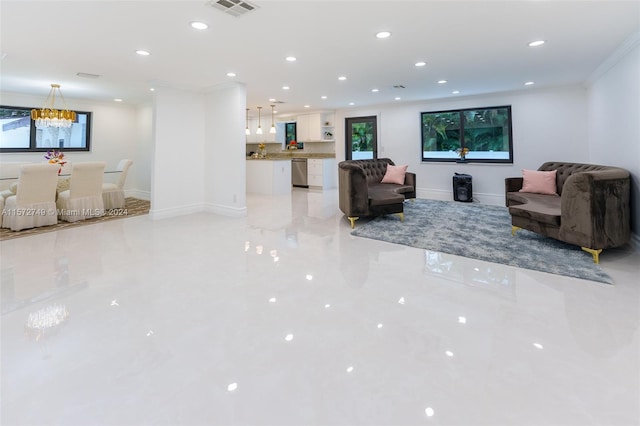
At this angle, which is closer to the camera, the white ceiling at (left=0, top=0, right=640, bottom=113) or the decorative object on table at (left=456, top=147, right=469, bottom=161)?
the white ceiling at (left=0, top=0, right=640, bottom=113)

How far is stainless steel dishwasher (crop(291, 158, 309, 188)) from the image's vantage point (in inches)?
381

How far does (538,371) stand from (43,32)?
4.90 metres

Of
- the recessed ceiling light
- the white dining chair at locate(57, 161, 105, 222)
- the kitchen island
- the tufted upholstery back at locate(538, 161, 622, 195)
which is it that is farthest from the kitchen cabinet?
the recessed ceiling light

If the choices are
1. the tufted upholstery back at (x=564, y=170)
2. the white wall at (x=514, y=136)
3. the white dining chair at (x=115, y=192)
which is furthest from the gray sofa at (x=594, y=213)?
the white dining chair at (x=115, y=192)

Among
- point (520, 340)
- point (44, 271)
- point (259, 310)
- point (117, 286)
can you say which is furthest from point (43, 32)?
point (520, 340)

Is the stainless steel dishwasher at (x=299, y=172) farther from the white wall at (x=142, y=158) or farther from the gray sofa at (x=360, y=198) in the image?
the gray sofa at (x=360, y=198)

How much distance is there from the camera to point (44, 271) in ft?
9.73

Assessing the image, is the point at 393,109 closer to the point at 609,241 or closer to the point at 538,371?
the point at 609,241

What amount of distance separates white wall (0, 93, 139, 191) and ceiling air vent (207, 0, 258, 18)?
6.05m

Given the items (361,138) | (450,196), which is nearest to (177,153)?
(361,138)

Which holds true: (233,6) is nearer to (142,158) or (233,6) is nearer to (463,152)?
(463,152)

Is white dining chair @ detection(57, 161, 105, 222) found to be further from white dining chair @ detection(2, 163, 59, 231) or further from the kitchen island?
the kitchen island

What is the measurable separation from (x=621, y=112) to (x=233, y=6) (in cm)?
474

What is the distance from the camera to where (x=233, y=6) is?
257 cm
